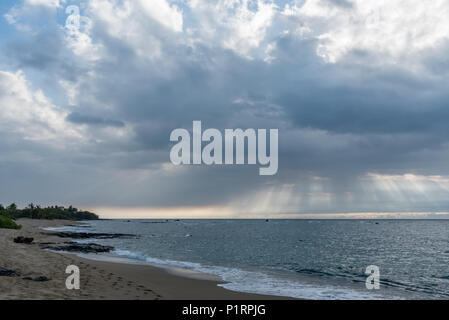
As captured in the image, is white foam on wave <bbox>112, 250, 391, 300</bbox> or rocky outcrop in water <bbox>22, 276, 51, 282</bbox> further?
white foam on wave <bbox>112, 250, 391, 300</bbox>

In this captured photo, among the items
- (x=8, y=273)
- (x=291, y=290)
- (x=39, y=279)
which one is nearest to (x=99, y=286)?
(x=39, y=279)

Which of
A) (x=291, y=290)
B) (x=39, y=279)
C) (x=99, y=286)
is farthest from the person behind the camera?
(x=291, y=290)

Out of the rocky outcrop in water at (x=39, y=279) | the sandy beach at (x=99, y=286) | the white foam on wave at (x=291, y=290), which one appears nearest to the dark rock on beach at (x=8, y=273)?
the sandy beach at (x=99, y=286)

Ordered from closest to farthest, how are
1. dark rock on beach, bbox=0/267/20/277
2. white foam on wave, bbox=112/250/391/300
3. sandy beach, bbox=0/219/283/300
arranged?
1. sandy beach, bbox=0/219/283/300
2. dark rock on beach, bbox=0/267/20/277
3. white foam on wave, bbox=112/250/391/300

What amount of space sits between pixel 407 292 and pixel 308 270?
12.1 metres

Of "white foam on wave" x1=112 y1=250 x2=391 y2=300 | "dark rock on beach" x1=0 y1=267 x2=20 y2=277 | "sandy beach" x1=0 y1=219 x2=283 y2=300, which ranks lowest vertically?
"white foam on wave" x1=112 y1=250 x2=391 y2=300

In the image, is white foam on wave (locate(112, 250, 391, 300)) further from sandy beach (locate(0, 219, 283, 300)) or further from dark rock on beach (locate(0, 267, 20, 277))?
dark rock on beach (locate(0, 267, 20, 277))

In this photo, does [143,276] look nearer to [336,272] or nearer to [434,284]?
[336,272]

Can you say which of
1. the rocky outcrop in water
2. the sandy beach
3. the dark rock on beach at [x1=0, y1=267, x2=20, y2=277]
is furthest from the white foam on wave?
the dark rock on beach at [x1=0, y1=267, x2=20, y2=277]

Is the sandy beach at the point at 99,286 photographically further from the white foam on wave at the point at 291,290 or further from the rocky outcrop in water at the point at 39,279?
the white foam on wave at the point at 291,290

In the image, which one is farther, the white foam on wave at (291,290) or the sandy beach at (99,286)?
the white foam on wave at (291,290)

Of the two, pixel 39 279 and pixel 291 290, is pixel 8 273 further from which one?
pixel 291 290
